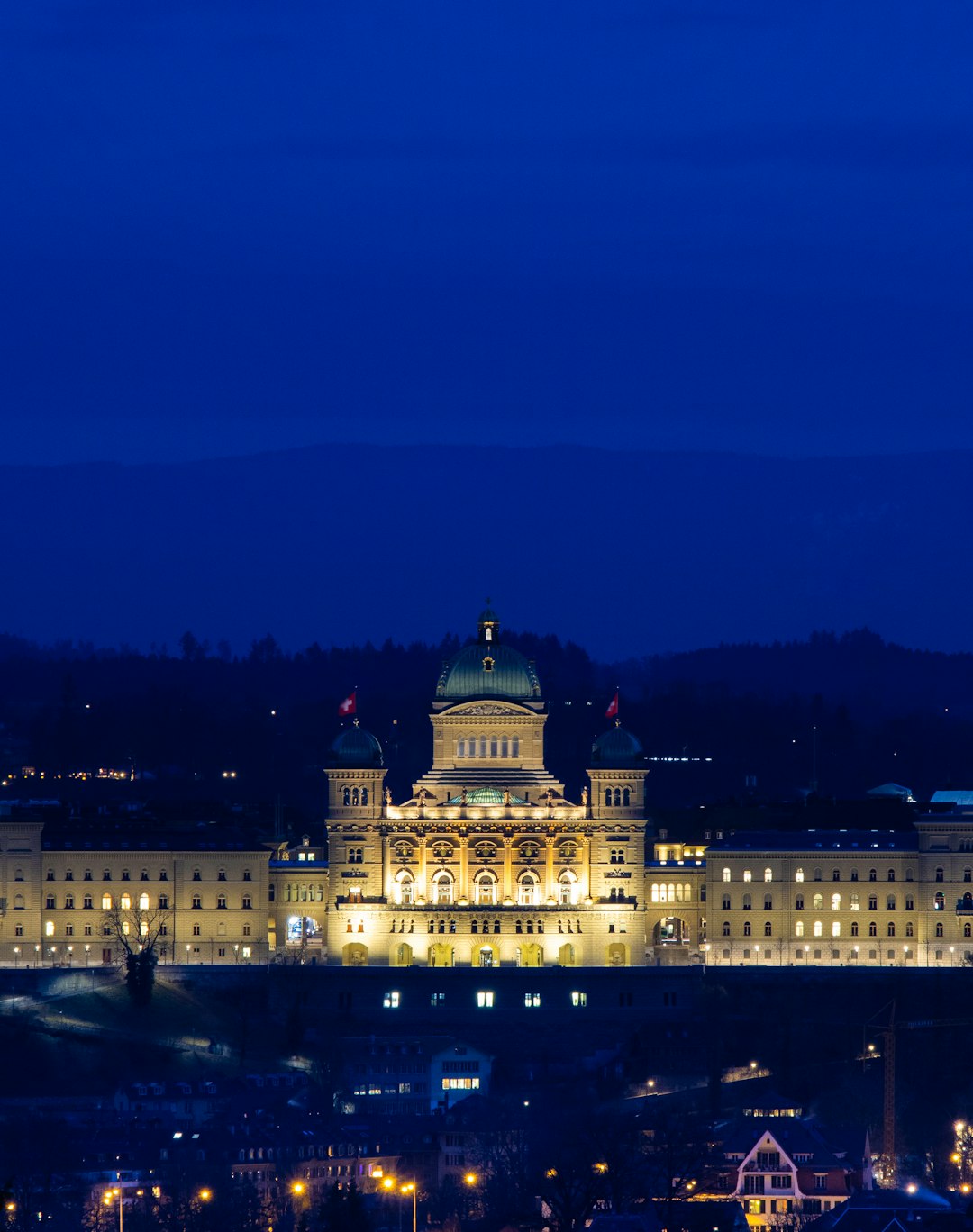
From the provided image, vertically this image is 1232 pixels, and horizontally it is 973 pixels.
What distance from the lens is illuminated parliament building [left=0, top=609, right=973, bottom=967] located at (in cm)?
19538

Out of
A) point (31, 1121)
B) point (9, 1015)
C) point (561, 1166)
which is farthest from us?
point (9, 1015)

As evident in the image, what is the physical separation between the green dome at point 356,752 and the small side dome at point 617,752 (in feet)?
29.9

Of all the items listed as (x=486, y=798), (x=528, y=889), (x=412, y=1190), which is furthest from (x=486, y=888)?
(x=412, y=1190)

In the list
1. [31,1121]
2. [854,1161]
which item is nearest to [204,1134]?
[31,1121]

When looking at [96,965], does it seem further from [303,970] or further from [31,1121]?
[31,1121]

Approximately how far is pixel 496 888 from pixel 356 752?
26.4ft

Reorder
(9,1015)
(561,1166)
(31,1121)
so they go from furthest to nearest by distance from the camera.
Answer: (9,1015) < (31,1121) < (561,1166)

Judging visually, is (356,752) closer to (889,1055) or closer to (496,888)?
(496,888)

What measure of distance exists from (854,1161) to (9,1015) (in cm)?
4174

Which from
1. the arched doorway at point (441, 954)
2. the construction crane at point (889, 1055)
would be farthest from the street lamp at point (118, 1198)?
the arched doorway at point (441, 954)

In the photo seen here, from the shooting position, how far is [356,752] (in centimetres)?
19712

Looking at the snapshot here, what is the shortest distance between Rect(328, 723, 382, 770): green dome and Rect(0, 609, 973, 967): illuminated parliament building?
8 centimetres

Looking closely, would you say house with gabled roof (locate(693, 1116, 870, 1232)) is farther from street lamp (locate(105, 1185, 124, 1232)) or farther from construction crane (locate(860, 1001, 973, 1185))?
street lamp (locate(105, 1185, 124, 1232))

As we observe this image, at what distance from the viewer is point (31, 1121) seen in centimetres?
16512
